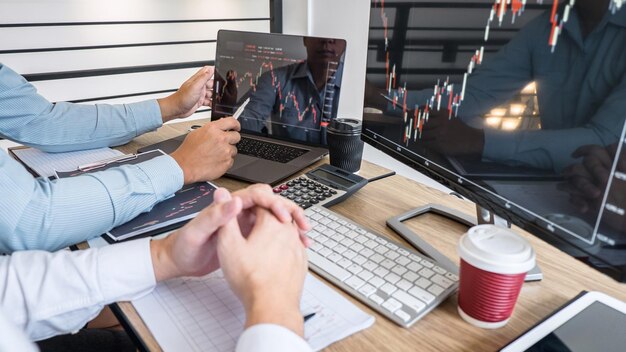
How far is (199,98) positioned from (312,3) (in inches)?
55.9

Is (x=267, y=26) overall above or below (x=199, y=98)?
above

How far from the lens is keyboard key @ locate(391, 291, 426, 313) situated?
23.0 inches

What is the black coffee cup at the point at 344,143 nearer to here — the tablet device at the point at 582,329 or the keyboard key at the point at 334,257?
the keyboard key at the point at 334,257

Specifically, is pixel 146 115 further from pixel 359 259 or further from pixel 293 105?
pixel 359 259

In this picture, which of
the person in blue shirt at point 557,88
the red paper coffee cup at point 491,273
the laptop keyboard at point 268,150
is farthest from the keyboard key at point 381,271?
the laptop keyboard at point 268,150

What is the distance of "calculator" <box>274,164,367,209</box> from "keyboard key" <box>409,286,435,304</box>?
0.99 feet

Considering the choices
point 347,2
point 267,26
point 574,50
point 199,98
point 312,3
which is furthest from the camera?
point 267,26

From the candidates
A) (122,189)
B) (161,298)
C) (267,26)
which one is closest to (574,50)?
(161,298)

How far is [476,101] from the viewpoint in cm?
67

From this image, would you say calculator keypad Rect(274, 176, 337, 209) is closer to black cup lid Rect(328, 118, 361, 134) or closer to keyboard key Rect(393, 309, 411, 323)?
black cup lid Rect(328, 118, 361, 134)

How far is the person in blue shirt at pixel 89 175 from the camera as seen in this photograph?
0.74m

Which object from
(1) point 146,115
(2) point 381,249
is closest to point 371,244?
(2) point 381,249

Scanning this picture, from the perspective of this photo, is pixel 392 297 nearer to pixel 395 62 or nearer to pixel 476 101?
pixel 476 101

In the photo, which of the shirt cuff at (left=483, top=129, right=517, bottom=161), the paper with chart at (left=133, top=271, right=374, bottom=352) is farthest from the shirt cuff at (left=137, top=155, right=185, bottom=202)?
the shirt cuff at (left=483, top=129, right=517, bottom=161)
